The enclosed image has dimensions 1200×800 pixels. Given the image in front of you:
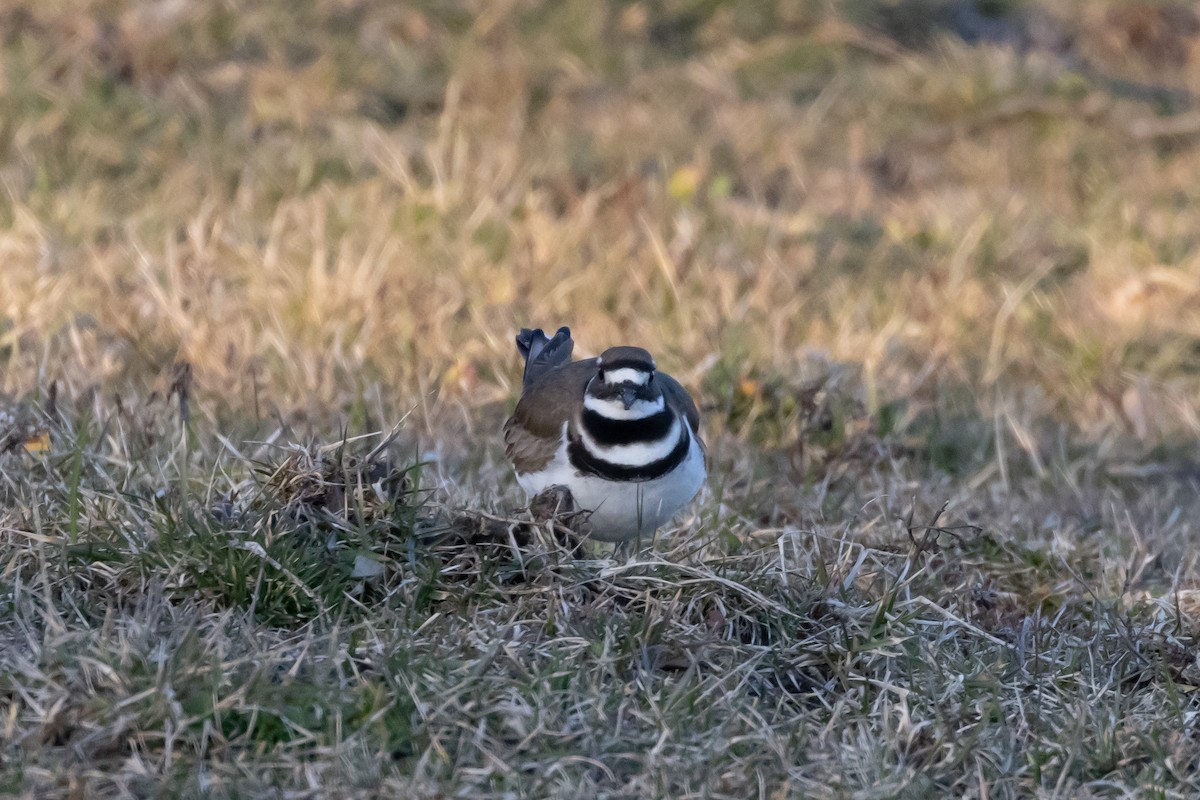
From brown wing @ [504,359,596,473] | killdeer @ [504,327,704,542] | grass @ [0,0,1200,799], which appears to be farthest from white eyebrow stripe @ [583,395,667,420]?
grass @ [0,0,1200,799]

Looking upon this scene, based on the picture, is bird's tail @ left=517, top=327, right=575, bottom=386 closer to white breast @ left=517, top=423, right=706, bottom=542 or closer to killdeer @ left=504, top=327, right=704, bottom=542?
killdeer @ left=504, top=327, right=704, bottom=542

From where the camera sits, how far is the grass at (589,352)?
315cm

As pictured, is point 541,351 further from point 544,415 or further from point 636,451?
point 636,451

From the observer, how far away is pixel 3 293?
18.8 ft

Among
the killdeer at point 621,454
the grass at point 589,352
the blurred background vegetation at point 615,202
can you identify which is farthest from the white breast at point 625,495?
the blurred background vegetation at point 615,202

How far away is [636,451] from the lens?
12.6 feet

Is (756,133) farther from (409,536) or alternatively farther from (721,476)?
(409,536)

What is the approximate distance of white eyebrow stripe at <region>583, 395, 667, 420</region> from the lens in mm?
3865

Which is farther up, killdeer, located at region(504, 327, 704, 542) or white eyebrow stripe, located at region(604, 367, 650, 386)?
white eyebrow stripe, located at region(604, 367, 650, 386)

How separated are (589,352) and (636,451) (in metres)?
2.23

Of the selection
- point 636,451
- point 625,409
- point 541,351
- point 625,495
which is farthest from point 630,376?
point 541,351

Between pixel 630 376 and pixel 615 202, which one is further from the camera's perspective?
pixel 615 202

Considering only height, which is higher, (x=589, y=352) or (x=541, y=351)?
(x=541, y=351)

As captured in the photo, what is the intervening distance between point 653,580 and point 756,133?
545 centimetres
